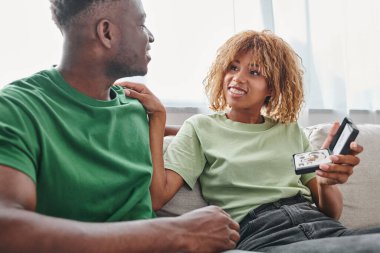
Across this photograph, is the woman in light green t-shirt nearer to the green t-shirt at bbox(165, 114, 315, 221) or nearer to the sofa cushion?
the green t-shirt at bbox(165, 114, 315, 221)

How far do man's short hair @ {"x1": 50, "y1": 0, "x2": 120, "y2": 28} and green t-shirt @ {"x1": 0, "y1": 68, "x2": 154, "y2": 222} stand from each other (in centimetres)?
11

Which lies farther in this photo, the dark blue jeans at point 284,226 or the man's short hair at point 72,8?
the dark blue jeans at point 284,226

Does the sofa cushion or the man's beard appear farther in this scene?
the sofa cushion

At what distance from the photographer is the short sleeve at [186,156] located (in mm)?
1297

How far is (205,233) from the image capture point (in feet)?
2.89

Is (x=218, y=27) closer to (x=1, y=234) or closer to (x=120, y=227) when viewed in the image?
(x=120, y=227)

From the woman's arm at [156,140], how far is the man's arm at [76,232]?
0.32 m

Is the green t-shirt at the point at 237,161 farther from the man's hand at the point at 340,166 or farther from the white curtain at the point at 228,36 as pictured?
the white curtain at the point at 228,36

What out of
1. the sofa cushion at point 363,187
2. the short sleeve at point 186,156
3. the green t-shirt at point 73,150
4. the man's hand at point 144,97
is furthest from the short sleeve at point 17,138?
the sofa cushion at point 363,187

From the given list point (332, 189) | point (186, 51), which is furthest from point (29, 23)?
point (332, 189)

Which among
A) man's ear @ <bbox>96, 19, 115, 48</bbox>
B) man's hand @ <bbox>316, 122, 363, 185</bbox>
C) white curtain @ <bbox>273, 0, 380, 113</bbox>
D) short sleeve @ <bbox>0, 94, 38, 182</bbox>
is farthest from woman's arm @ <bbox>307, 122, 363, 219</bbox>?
white curtain @ <bbox>273, 0, 380, 113</bbox>

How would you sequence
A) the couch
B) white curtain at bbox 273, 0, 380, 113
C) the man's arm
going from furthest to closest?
white curtain at bbox 273, 0, 380, 113 < the couch < the man's arm

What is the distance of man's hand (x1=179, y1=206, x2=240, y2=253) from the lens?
0.86 m

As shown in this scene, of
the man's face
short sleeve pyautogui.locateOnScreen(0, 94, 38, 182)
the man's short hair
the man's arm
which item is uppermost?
the man's short hair
